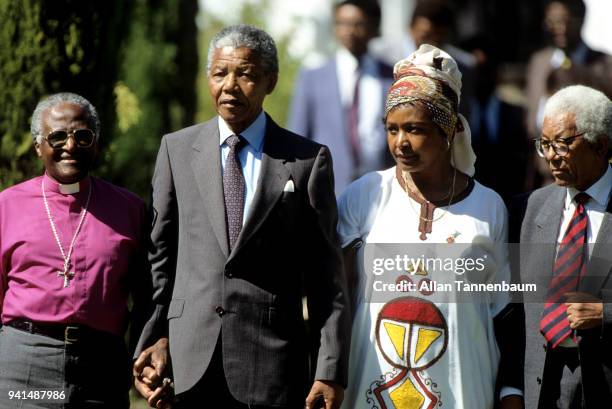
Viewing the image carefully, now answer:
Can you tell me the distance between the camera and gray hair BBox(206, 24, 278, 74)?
5.65 m

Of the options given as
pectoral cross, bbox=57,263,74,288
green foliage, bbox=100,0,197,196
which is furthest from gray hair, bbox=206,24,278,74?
green foliage, bbox=100,0,197,196

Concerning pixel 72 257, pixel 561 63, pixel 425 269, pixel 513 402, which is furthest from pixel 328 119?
pixel 513 402

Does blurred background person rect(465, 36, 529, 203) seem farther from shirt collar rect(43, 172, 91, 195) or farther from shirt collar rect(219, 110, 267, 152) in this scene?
shirt collar rect(43, 172, 91, 195)

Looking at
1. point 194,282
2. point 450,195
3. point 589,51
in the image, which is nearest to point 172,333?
point 194,282

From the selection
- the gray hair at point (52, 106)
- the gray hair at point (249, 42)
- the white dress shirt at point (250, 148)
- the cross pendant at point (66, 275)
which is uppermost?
the gray hair at point (249, 42)

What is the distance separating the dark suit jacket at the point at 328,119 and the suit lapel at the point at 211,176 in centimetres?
308

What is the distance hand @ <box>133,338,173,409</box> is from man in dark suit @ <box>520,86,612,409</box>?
1.72 m

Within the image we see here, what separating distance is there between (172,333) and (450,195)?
1509 millimetres

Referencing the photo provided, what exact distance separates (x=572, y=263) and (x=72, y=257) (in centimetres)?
240

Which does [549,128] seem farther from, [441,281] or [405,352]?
A: [405,352]

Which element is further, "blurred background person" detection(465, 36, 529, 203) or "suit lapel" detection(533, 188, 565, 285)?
"blurred background person" detection(465, 36, 529, 203)

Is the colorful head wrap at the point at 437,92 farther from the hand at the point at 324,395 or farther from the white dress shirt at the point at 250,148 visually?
the hand at the point at 324,395

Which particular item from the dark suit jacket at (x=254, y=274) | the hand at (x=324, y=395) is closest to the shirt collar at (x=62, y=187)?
the dark suit jacket at (x=254, y=274)

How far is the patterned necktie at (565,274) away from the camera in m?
5.62
